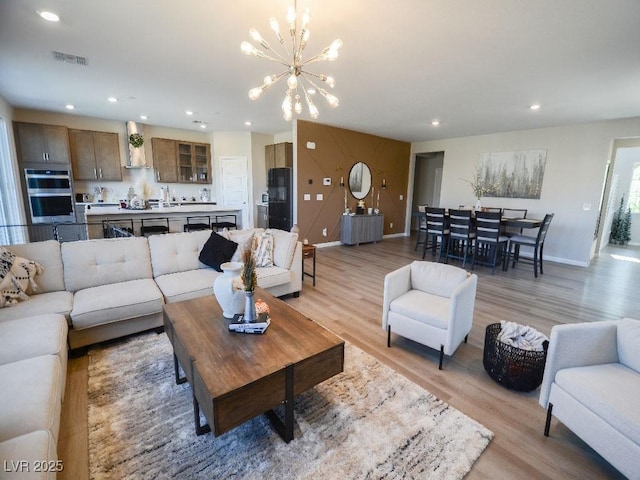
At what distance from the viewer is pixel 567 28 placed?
228 centimetres

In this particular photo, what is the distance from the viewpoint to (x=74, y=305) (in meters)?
2.27

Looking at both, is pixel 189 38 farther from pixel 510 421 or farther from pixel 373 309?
pixel 510 421

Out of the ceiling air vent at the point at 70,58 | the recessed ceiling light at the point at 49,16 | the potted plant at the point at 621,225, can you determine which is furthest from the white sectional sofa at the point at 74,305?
the potted plant at the point at 621,225

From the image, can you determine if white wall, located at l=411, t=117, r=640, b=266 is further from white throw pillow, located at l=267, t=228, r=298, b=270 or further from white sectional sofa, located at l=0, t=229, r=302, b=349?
white sectional sofa, located at l=0, t=229, r=302, b=349

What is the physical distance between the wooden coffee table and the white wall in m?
6.25

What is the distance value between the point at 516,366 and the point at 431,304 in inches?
26.6

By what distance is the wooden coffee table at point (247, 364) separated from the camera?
1316 millimetres

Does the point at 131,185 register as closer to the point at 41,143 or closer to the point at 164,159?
the point at 164,159

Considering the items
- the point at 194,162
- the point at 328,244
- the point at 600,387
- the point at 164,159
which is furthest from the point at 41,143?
the point at 600,387

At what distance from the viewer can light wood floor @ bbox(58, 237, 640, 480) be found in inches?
58.7

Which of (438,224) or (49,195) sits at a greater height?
(49,195)

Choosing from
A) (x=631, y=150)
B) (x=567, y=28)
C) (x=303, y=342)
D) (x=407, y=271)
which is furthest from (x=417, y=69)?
(x=631, y=150)

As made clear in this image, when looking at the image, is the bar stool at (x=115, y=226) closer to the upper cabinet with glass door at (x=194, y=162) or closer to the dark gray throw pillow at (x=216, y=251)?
the dark gray throw pillow at (x=216, y=251)

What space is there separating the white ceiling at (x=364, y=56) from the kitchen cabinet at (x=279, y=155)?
1.80m
